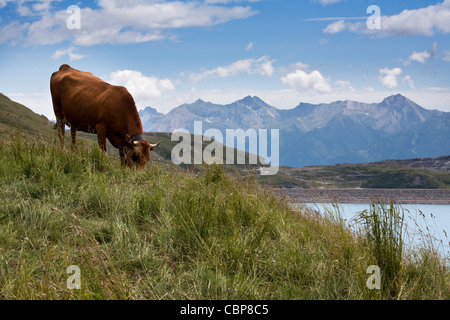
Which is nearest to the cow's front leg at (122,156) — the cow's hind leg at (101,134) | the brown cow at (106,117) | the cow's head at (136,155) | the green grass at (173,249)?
the brown cow at (106,117)

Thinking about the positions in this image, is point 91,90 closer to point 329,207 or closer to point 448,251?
point 329,207

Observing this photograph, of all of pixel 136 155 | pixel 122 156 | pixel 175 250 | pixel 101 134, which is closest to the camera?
pixel 175 250

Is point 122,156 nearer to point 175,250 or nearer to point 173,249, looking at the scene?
point 175,250

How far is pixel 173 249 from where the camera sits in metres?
4.81

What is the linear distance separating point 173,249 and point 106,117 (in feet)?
21.7

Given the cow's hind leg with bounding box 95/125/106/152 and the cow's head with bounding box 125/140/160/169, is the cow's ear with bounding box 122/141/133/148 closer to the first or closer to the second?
the cow's head with bounding box 125/140/160/169

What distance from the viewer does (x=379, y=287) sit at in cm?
399

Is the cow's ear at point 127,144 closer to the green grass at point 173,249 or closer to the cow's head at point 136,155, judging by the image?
the cow's head at point 136,155

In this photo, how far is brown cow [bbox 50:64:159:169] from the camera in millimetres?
10125

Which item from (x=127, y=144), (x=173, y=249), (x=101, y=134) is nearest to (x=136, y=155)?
(x=127, y=144)

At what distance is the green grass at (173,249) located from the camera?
3969 millimetres

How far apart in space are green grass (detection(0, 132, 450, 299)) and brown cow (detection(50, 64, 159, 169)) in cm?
281

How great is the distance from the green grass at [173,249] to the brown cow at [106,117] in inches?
111

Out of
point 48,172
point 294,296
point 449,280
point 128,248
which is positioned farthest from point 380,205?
point 48,172
